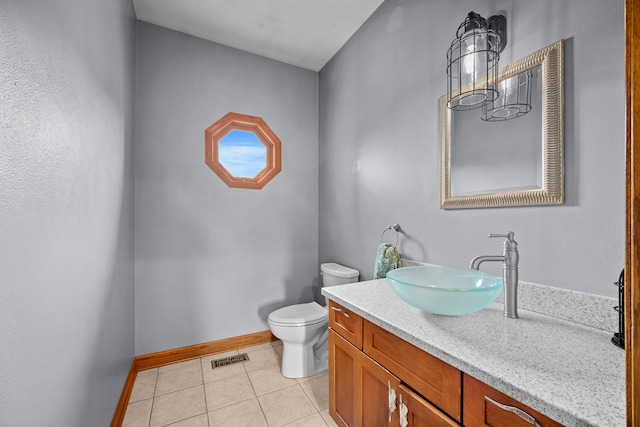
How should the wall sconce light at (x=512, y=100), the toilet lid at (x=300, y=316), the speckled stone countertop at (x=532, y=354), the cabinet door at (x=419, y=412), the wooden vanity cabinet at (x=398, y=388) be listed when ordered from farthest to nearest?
the toilet lid at (x=300, y=316)
the wall sconce light at (x=512, y=100)
the cabinet door at (x=419, y=412)
the wooden vanity cabinet at (x=398, y=388)
the speckled stone countertop at (x=532, y=354)

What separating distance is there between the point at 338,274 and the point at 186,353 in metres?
1.49

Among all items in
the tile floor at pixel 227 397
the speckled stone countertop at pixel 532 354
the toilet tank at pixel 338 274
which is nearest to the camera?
the speckled stone countertop at pixel 532 354

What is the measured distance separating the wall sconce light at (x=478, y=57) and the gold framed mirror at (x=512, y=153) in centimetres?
5

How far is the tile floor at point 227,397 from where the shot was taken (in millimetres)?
1559

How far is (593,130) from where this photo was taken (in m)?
0.90

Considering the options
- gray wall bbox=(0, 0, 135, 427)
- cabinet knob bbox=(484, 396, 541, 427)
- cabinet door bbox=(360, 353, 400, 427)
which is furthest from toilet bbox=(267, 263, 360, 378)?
cabinet knob bbox=(484, 396, 541, 427)

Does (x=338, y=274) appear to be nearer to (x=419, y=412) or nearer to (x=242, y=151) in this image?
(x=419, y=412)

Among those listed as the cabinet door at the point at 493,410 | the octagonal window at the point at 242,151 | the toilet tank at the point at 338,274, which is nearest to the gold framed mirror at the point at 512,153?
the cabinet door at the point at 493,410

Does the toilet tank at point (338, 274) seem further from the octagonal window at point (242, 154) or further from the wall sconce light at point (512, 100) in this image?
the wall sconce light at point (512, 100)

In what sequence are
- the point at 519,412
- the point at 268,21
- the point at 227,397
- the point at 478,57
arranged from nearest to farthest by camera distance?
the point at 519,412, the point at 478,57, the point at 227,397, the point at 268,21

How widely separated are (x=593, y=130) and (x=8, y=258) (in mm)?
1739

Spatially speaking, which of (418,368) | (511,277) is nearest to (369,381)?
(418,368)

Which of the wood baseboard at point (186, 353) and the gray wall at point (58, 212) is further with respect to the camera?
the wood baseboard at point (186, 353)

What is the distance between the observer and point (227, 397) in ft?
5.77
